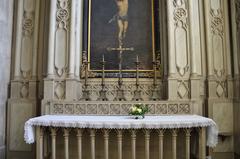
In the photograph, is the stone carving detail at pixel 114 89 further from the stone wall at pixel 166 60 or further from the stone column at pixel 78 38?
the stone column at pixel 78 38

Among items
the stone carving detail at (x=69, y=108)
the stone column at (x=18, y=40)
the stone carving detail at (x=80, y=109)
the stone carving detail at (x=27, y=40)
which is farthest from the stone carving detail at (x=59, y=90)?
the stone column at (x=18, y=40)

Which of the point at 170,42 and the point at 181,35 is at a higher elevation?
the point at 181,35

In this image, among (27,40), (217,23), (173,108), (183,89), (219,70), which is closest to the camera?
(173,108)

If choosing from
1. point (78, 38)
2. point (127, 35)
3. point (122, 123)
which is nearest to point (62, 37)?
point (78, 38)

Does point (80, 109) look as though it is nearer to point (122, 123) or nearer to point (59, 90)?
point (59, 90)

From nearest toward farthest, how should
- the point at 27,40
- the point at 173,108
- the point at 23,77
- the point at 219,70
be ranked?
the point at 173,108, the point at 219,70, the point at 23,77, the point at 27,40

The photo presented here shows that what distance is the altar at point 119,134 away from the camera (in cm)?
518

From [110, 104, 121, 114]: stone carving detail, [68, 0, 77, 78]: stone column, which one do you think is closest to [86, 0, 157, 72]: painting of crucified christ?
[68, 0, 77, 78]: stone column

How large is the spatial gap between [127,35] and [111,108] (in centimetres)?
204

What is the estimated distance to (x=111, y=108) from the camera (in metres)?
6.25

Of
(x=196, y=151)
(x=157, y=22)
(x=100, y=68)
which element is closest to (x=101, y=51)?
(x=100, y=68)

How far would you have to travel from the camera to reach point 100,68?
23.0ft

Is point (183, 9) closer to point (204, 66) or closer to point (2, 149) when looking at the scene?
point (204, 66)

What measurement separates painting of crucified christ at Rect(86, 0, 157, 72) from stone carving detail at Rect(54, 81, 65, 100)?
886 millimetres
